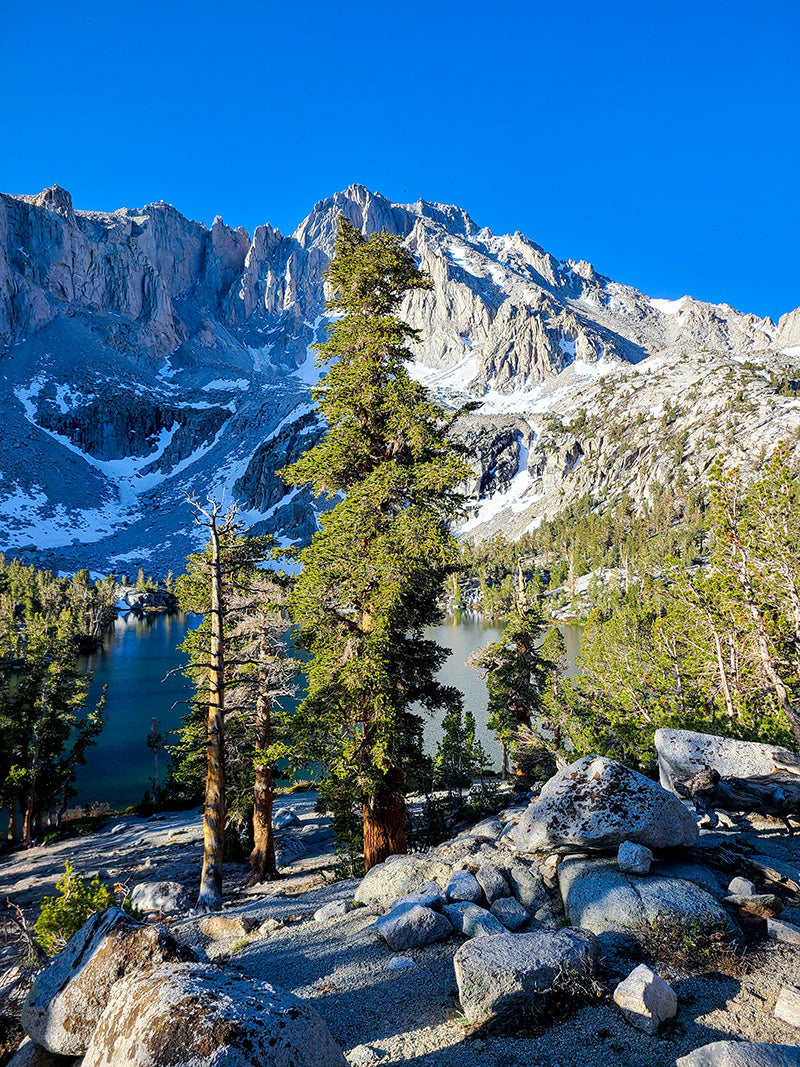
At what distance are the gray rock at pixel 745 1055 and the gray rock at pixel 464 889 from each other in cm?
409

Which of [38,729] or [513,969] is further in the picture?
[38,729]

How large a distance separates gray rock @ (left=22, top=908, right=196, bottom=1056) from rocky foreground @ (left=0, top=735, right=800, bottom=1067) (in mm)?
17

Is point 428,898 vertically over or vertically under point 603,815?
under

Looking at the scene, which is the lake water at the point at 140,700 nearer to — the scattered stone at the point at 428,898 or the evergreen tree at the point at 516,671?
the evergreen tree at the point at 516,671

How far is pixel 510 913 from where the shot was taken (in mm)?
7402

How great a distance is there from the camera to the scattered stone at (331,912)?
8672 mm

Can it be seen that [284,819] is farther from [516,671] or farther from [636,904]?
[636,904]

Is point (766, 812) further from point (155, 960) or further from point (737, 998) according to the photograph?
point (155, 960)

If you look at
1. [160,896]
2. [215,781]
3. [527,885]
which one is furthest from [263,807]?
[527,885]

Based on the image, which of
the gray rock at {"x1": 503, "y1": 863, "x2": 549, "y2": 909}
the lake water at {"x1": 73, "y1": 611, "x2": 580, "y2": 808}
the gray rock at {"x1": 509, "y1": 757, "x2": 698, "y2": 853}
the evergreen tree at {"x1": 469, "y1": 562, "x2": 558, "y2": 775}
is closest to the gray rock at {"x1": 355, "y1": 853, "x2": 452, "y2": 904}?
the gray rock at {"x1": 503, "y1": 863, "x2": 549, "y2": 909}

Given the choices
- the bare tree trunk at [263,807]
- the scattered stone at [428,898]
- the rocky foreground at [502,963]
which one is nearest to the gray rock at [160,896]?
the bare tree trunk at [263,807]

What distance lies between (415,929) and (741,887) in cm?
445

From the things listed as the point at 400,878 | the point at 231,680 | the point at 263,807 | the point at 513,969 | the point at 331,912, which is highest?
the point at 231,680

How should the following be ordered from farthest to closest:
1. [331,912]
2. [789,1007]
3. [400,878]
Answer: [400,878] → [331,912] → [789,1007]
